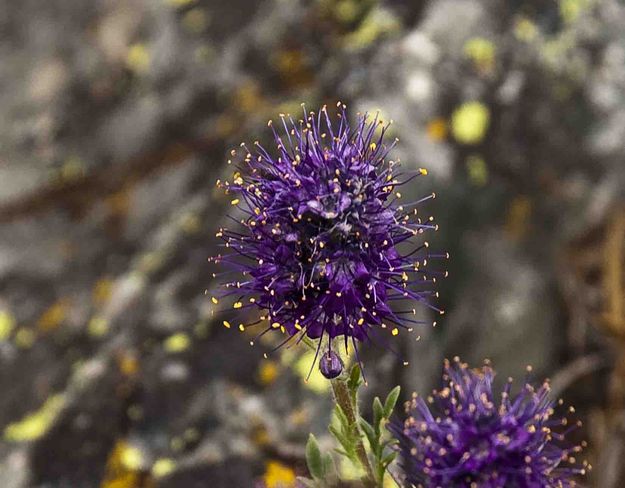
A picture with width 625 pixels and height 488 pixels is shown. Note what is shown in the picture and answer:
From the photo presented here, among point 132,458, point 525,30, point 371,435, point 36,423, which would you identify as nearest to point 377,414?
point 371,435

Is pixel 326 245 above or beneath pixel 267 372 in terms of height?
beneath

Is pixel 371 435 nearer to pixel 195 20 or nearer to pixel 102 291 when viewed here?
pixel 102 291

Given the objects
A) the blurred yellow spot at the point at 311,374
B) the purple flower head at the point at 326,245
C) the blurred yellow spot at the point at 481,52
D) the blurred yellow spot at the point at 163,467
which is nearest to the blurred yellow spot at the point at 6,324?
the blurred yellow spot at the point at 163,467

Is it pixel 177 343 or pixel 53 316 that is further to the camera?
pixel 53 316

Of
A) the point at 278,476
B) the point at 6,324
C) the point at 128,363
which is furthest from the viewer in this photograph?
the point at 6,324

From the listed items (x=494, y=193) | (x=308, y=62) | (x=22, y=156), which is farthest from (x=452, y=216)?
(x=22, y=156)

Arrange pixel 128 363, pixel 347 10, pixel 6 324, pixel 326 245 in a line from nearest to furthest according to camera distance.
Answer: pixel 326 245
pixel 128 363
pixel 6 324
pixel 347 10

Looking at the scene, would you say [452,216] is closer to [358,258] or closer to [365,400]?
[365,400]

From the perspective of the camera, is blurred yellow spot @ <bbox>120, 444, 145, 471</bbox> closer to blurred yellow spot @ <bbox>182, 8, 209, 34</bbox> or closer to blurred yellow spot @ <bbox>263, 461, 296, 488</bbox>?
blurred yellow spot @ <bbox>263, 461, 296, 488</bbox>
